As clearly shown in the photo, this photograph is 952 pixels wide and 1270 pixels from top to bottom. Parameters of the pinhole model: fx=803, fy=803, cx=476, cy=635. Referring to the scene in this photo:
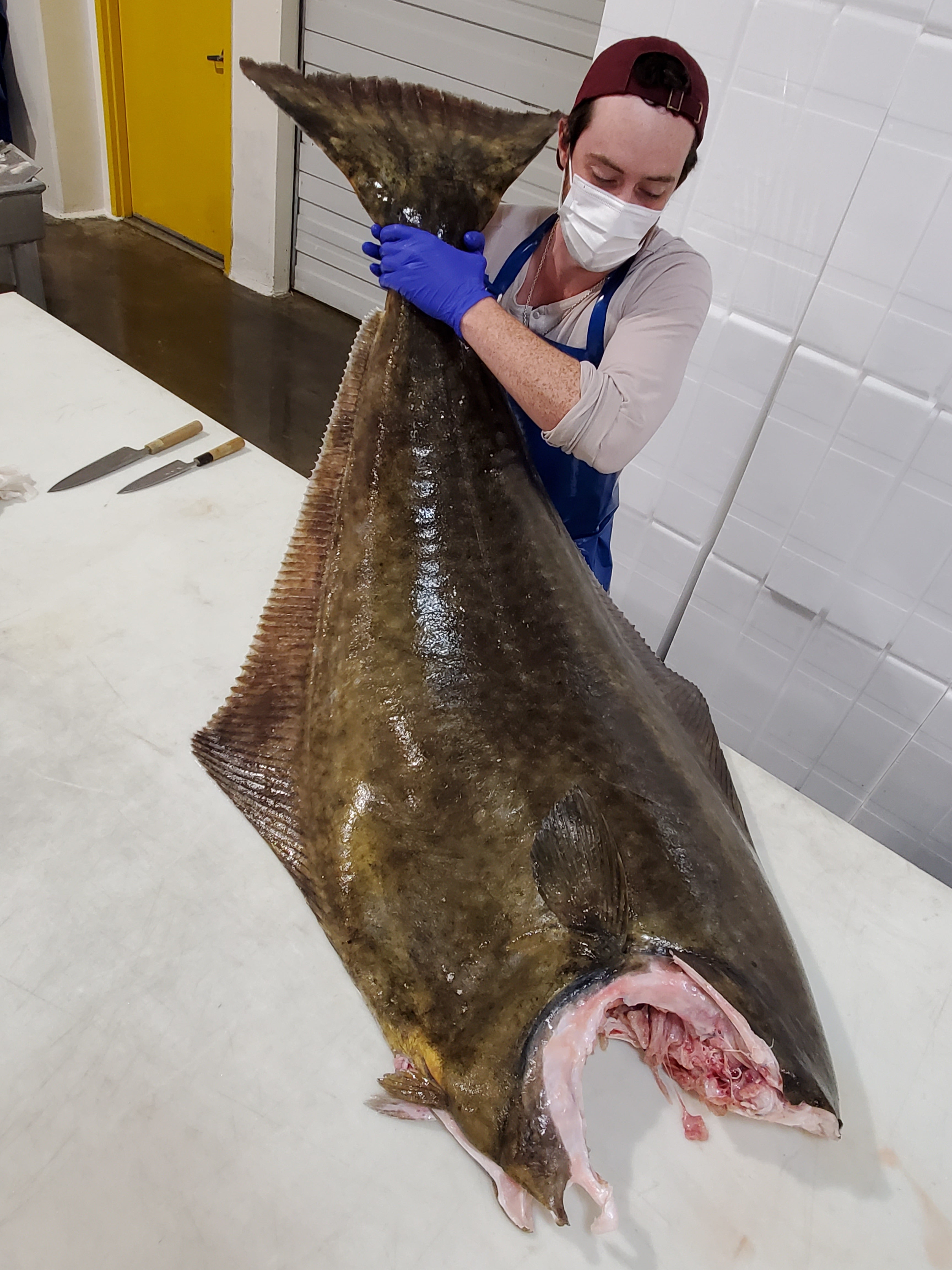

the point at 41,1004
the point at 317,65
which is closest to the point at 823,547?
the point at 41,1004

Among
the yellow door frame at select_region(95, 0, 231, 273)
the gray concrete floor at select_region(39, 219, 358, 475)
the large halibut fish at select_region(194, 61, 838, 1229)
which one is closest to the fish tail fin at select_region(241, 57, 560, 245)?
the large halibut fish at select_region(194, 61, 838, 1229)

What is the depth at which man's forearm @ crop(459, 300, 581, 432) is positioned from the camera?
1336 mm

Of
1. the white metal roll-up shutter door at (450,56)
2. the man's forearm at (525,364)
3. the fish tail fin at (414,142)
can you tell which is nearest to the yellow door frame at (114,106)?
the white metal roll-up shutter door at (450,56)

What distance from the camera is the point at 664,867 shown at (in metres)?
1.13

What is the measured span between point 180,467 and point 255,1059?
1480mm

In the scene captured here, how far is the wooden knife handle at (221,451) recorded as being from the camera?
6.99 feet

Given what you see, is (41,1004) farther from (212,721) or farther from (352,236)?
(352,236)

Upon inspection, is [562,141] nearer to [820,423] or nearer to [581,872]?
[820,423]

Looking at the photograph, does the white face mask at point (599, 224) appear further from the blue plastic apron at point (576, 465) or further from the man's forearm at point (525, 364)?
the man's forearm at point (525, 364)

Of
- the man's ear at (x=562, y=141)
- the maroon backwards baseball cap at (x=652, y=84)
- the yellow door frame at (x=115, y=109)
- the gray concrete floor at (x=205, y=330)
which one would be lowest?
the gray concrete floor at (x=205, y=330)

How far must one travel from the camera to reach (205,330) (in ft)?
16.9

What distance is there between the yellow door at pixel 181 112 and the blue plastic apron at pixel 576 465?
15.0 ft

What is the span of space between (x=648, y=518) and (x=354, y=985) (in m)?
1.74

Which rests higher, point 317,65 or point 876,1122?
point 317,65
